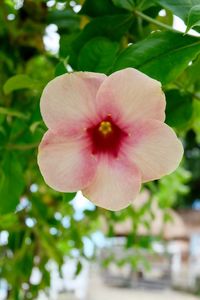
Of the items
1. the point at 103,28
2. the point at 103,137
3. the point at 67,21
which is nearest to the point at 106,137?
the point at 103,137

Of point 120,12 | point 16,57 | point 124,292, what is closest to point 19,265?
point 16,57

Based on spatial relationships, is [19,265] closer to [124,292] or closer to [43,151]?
[43,151]

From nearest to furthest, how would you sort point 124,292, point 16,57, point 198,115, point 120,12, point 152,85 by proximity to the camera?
point 152,85 < point 120,12 < point 198,115 < point 16,57 < point 124,292

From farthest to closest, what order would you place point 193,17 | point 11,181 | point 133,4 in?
point 11,181 → point 133,4 → point 193,17

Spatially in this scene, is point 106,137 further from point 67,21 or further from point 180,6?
point 67,21

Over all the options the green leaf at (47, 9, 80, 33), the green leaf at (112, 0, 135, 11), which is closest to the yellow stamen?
the green leaf at (112, 0, 135, 11)

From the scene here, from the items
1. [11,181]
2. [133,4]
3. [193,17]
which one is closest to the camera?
[193,17]

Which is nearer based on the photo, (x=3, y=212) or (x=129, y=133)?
(x=129, y=133)
